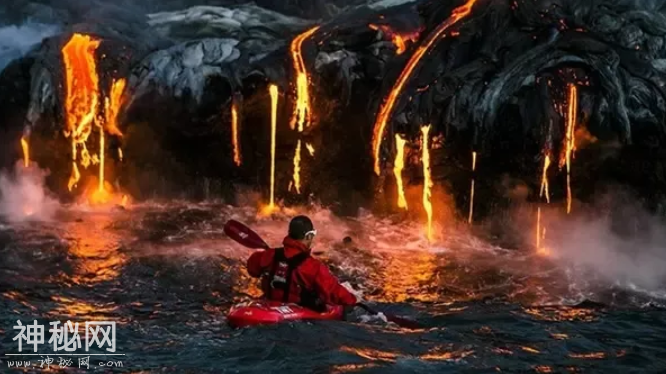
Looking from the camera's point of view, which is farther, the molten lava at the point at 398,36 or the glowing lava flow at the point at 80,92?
the glowing lava flow at the point at 80,92

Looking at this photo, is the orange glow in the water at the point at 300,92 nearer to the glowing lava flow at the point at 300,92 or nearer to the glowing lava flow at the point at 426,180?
the glowing lava flow at the point at 300,92

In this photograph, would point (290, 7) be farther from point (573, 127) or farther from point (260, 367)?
point (260, 367)

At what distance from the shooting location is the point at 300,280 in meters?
7.29

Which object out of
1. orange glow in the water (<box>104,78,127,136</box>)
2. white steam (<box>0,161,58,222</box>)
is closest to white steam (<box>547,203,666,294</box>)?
orange glow in the water (<box>104,78,127,136</box>)

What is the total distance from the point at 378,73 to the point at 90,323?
6.81 metres

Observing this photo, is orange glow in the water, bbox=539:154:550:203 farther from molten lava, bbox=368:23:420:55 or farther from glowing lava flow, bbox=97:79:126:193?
glowing lava flow, bbox=97:79:126:193

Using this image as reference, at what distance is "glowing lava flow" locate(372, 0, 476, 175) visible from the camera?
12469 millimetres

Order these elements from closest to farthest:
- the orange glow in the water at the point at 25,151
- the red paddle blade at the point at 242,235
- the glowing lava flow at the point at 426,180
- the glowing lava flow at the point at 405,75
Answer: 1. the red paddle blade at the point at 242,235
2. the glowing lava flow at the point at 426,180
3. the glowing lava flow at the point at 405,75
4. the orange glow in the water at the point at 25,151

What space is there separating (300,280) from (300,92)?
20.5 ft

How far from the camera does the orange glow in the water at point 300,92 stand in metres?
13.0

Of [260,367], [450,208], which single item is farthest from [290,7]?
[260,367]

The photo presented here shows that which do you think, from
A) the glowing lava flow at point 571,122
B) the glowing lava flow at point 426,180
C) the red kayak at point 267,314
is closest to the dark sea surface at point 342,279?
the red kayak at point 267,314

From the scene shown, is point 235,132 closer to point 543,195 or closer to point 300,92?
point 300,92

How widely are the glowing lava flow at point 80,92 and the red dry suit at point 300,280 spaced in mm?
7869
